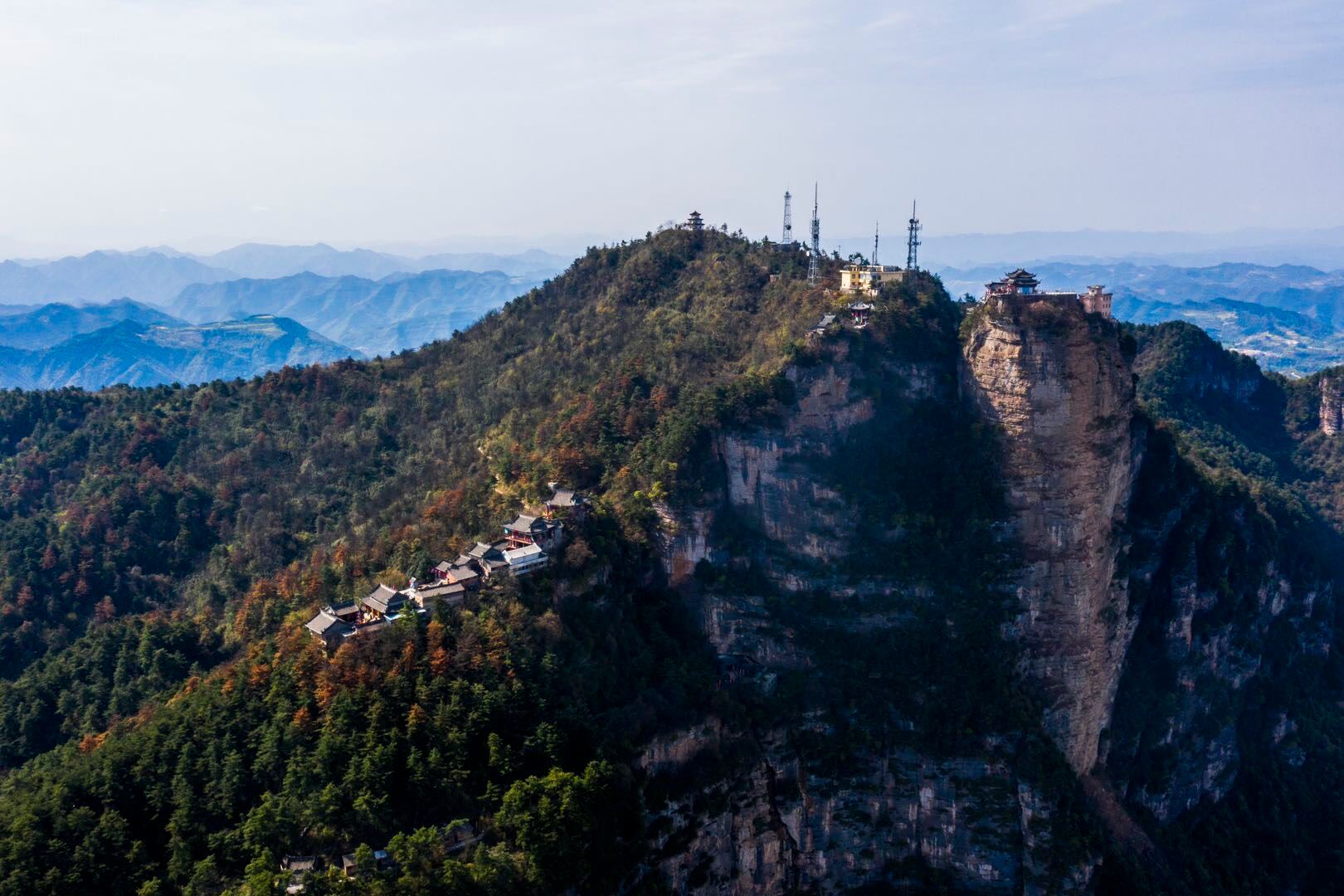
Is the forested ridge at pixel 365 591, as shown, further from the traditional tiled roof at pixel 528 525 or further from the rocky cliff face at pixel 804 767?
the rocky cliff face at pixel 804 767

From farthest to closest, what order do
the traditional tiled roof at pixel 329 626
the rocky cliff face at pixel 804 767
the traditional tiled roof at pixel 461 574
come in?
the rocky cliff face at pixel 804 767 → the traditional tiled roof at pixel 461 574 → the traditional tiled roof at pixel 329 626

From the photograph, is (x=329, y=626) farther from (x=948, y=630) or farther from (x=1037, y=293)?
(x=1037, y=293)

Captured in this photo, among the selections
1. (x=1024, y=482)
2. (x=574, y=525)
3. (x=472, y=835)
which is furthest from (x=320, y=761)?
(x=1024, y=482)

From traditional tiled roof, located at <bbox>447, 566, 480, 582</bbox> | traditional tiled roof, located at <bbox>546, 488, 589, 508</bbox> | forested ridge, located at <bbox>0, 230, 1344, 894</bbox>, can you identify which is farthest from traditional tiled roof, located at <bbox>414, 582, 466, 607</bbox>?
traditional tiled roof, located at <bbox>546, 488, 589, 508</bbox>

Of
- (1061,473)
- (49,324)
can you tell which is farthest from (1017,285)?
(49,324)

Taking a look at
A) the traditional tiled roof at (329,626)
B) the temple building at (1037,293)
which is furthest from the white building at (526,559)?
the temple building at (1037,293)

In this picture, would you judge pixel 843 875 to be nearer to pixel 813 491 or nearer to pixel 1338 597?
pixel 813 491
